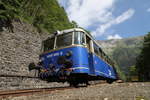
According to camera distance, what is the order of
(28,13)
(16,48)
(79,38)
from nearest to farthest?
(79,38)
(16,48)
(28,13)

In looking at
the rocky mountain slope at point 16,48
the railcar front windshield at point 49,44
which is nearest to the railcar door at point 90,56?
the railcar front windshield at point 49,44

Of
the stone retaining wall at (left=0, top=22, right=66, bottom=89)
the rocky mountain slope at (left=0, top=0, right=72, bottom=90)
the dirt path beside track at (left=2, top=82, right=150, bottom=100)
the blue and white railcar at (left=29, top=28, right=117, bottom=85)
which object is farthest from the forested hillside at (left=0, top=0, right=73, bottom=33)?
the dirt path beside track at (left=2, top=82, right=150, bottom=100)

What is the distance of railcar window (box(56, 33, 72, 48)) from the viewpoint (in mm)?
7762

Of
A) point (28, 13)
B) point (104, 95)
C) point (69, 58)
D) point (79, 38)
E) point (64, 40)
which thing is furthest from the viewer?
point (28, 13)

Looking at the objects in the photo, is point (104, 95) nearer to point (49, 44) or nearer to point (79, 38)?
point (79, 38)

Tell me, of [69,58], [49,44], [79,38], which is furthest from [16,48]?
[79,38]

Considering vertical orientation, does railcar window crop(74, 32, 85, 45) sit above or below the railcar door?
above

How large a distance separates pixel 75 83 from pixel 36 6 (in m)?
10.9

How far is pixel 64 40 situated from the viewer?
26.3 ft

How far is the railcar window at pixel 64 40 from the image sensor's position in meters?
7.76

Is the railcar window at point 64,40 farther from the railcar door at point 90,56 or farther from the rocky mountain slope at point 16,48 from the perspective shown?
the rocky mountain slope at point 16,48

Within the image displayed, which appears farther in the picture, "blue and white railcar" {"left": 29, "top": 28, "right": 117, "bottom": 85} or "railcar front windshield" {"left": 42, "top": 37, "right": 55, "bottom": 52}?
"railcar front windshield" {"left": 42, "top": 37, "right": 55, "bottom": 52}

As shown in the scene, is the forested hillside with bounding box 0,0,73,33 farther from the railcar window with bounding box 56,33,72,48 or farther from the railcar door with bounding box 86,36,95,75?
the railcar door with bounding box 86,36,95,75

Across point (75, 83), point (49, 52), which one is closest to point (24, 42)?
point (49, 52)
